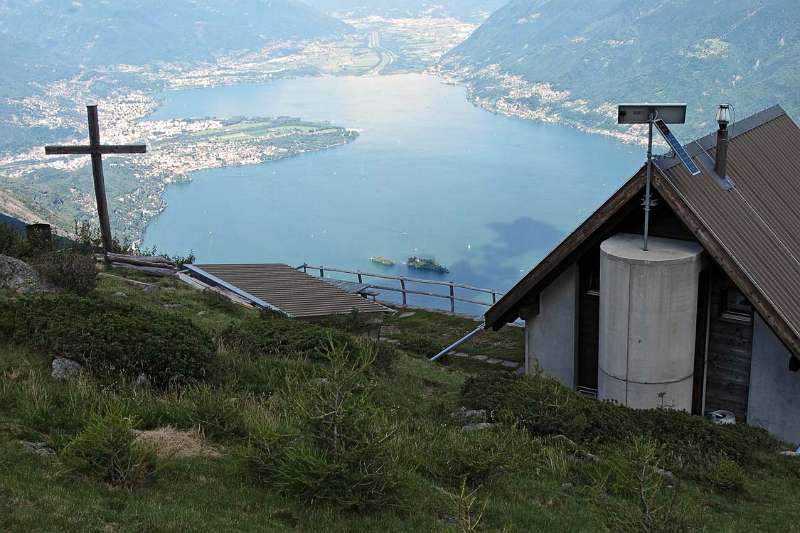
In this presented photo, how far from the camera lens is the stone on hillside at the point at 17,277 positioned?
46.9ft

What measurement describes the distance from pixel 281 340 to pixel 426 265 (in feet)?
240

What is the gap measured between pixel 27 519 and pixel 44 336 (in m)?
4.92

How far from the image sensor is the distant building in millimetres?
13688

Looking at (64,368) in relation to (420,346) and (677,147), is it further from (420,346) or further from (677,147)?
(677,147)

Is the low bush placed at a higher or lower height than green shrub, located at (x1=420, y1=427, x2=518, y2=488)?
lower

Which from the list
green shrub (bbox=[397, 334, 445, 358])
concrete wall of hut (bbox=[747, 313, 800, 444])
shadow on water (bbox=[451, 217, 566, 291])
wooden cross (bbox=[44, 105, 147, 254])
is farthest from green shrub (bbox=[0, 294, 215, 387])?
shadow on water (bbox=[451, 217, 566, 291])

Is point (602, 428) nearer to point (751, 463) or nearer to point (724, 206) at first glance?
point (751, 463)

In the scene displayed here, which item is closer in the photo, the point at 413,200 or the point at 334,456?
the point at 334,456

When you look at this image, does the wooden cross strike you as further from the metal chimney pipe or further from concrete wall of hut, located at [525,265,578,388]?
the metal chimney pipe

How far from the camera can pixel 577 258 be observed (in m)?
15.4

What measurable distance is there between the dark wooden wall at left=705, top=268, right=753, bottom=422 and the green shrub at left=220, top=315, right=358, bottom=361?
6.24 metres

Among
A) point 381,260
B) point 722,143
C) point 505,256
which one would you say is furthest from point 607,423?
point 505,256

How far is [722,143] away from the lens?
1535 cm

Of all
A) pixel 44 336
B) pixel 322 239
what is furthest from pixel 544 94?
pixel 44 336
